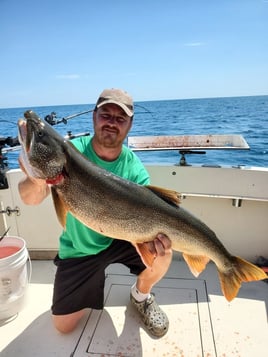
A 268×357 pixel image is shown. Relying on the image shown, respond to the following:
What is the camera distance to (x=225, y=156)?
484 inches

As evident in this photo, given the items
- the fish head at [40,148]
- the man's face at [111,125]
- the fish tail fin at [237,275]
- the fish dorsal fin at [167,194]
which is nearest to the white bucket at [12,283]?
the fish head at [40,148]

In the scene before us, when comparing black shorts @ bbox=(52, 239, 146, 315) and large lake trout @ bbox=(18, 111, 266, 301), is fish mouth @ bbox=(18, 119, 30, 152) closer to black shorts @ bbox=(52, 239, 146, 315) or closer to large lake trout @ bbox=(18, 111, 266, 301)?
large lake trout @ bbox=(18, 111, 266, 301)

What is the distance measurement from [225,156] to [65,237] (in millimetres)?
10357

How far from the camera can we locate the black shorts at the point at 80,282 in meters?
2.90

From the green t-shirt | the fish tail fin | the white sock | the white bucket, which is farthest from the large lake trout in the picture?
the white bucket

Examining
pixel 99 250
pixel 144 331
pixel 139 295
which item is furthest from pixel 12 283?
pixel 144 331

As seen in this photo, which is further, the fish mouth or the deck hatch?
the deck hatch

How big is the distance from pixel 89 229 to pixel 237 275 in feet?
4.46

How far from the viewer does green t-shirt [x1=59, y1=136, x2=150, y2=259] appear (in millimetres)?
2865

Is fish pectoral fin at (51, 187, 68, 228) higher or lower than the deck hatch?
higher

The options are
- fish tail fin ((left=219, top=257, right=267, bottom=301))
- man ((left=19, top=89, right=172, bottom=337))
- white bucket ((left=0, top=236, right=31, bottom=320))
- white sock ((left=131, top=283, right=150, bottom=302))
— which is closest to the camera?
fish tail fin ((left=219, top=257, right=267, bottom=301))

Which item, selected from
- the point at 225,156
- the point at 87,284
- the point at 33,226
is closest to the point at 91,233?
the point at 87,284

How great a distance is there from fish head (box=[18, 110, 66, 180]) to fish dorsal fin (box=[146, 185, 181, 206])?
2.52ft

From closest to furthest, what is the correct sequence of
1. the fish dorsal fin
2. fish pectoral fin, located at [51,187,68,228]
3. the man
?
fish pectoral fin, located at [51,187,68,228]
the fish dorsal fin
the man
